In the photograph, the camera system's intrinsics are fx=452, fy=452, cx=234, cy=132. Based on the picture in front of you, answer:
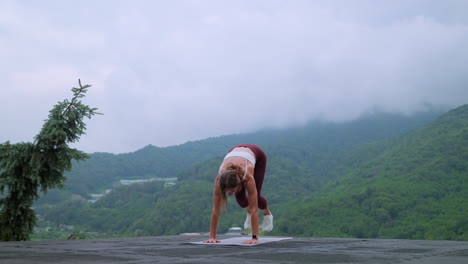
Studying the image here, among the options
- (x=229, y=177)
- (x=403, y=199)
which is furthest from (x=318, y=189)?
(x=229, y=177)

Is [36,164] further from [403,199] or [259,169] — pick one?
[403,199]

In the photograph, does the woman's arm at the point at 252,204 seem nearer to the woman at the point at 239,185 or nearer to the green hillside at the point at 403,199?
the woman at the point at 239,185

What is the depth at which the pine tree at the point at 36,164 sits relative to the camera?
23.4 ft

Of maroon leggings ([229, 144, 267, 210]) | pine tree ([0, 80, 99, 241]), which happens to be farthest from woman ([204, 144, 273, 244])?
pine tree ([0, 80, 99, 241])

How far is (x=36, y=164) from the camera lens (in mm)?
7141

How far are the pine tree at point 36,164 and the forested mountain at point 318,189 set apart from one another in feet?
86.3

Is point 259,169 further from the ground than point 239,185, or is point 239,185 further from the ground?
point 259,169

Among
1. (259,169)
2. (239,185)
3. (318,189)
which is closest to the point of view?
(239,185)

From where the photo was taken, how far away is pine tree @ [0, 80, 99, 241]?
7.12 meters

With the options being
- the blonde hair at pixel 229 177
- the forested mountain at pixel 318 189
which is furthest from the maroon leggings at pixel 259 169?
the forested mountain at pixel 318 189

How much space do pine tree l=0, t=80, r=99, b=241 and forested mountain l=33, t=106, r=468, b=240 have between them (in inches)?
1036

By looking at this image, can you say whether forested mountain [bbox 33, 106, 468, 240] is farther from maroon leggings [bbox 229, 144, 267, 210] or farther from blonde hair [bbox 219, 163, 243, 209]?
blonde hair [bbox 219, 163, 243, 209]

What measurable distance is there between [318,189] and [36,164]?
49.2 metres

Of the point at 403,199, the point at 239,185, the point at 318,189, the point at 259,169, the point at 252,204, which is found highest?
the point at 318,189
